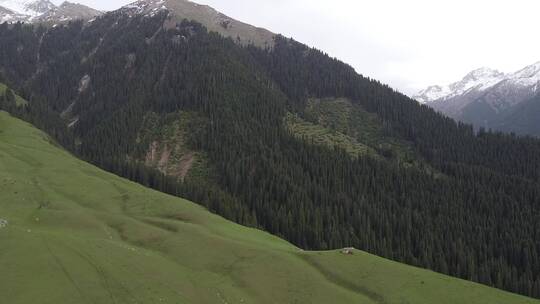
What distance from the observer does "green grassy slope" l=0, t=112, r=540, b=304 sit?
60.2m

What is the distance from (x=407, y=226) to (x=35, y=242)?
128956 mm

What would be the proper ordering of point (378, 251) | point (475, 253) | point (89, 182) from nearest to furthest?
point (89, 182)
point (378, 251)
point (475, 253)

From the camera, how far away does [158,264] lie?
228ft

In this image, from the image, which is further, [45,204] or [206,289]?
[45,204]

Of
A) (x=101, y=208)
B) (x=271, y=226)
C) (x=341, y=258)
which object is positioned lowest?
(x=271, y=226)

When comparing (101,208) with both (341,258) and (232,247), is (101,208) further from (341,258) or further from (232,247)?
(341,258)

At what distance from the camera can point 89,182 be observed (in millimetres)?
109438

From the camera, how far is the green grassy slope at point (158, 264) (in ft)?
A: 198

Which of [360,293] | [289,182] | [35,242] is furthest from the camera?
[289,182]

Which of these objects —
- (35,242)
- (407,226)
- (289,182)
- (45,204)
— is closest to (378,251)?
(407,226)

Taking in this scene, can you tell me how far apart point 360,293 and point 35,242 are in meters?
41.2

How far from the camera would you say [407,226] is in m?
172

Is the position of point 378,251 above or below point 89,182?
below

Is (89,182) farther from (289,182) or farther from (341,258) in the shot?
(289,182)
